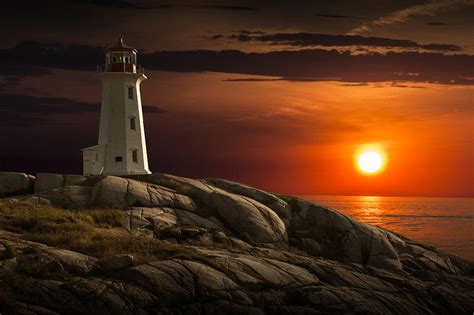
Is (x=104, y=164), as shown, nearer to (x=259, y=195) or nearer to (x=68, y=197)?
(x=68, y=197)

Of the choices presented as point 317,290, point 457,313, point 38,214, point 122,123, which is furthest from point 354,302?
point 122,123

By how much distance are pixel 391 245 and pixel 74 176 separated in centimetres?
2510

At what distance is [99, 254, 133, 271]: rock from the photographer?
2378 cm

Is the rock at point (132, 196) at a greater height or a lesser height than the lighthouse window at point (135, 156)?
lesser

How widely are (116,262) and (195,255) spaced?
4004mm

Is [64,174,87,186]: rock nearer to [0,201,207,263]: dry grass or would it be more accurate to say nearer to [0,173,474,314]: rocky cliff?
[0,173,474,314]: rocky cliff

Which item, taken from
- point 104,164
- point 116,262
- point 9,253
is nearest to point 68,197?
point 9,253

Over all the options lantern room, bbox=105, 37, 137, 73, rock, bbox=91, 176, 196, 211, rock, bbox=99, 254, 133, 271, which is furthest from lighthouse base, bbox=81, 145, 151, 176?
rock, bbox=99, 254, 133, 271

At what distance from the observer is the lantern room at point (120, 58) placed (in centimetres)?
5772

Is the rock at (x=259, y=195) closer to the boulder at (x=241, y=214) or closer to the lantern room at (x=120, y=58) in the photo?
the boulder at (x=241, y=214)

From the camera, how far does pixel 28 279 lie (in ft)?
71.0

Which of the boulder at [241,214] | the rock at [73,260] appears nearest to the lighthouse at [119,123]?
the boulder at [241,214]

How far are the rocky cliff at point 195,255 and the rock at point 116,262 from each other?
0.14 feet

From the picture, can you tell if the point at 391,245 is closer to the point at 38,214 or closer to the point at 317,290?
the point at 317,290
